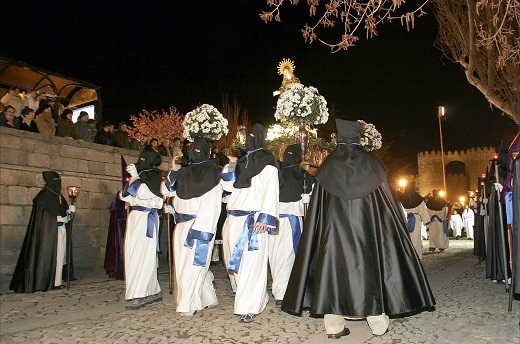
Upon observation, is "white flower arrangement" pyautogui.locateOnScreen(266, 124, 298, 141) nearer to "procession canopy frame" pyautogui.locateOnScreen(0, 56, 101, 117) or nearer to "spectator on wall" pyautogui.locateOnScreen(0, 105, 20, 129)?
"procession canopy frame" pyautogui.locateOnScreen(0, 56, 101, 117)

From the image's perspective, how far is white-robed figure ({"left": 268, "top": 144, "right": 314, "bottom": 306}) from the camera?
694 centimetres

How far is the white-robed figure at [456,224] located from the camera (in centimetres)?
2781

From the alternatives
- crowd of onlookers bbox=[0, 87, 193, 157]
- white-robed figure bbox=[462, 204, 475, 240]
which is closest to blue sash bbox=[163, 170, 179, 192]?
crowd of onlookers bbox=[0, 87, 193, 157]

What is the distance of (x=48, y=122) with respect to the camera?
38.5 feet

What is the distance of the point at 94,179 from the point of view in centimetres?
1263

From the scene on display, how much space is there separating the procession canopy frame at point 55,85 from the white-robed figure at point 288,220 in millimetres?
9482

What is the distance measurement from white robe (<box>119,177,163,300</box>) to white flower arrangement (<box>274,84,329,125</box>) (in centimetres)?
339

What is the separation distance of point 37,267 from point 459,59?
1170 centimetres

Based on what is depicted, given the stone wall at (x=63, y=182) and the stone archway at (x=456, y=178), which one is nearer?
the stone wall at (x=63, y=182)

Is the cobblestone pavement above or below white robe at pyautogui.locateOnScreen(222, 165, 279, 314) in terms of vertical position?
below

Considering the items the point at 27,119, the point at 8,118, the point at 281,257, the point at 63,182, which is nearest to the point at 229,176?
the point at 281,257

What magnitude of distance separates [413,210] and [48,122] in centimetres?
1080

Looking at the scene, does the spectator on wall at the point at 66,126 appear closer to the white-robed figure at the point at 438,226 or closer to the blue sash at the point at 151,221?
the blue sash at the point at 151,221

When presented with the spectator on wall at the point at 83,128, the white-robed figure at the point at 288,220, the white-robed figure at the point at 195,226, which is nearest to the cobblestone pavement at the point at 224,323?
the white-robed figure at the point at 195,226
